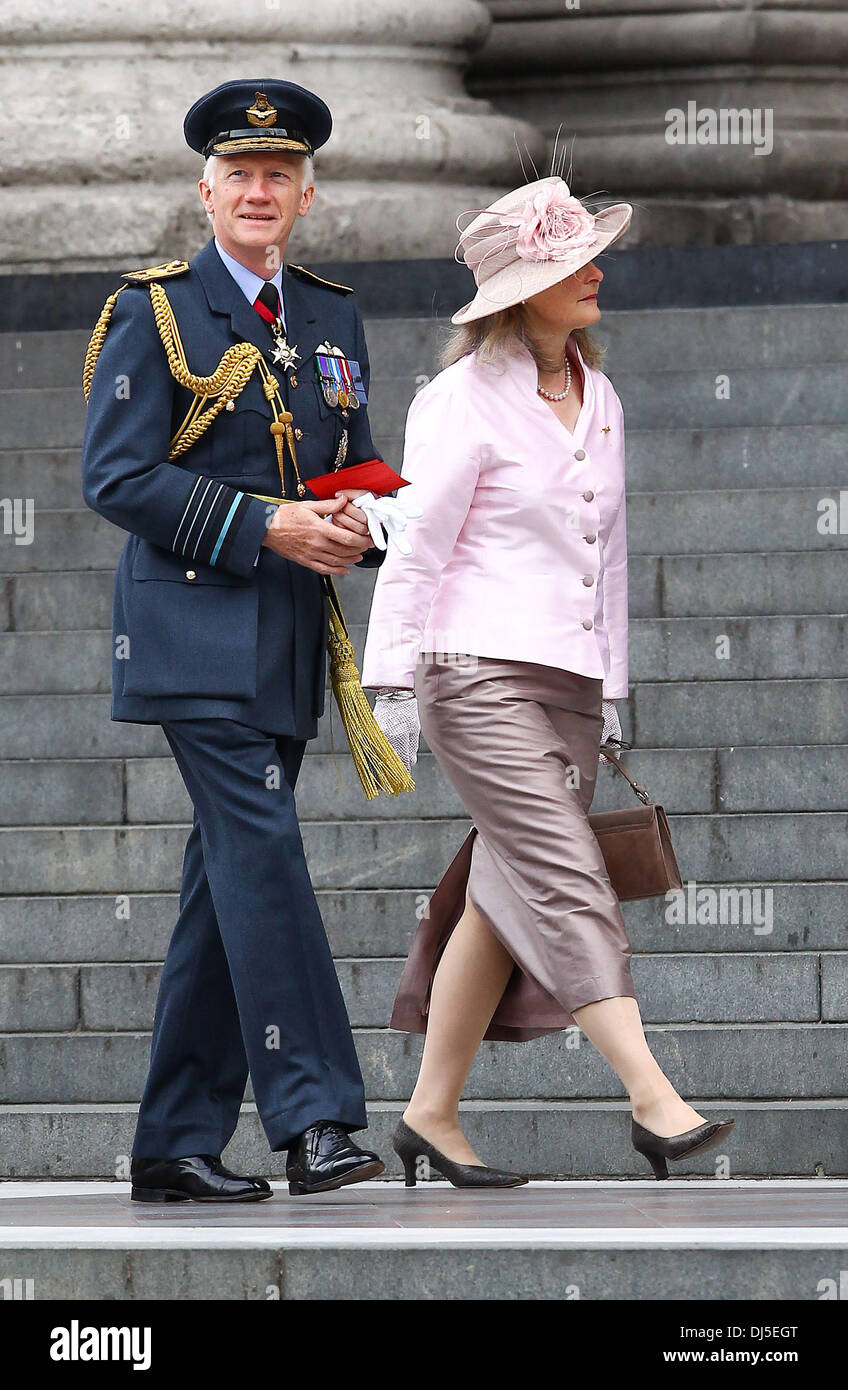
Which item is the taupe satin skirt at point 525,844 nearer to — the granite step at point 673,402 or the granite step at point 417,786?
the granite step at point 417,786

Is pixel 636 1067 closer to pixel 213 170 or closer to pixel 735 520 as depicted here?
pixel 213 170

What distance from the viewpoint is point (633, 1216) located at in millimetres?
4859

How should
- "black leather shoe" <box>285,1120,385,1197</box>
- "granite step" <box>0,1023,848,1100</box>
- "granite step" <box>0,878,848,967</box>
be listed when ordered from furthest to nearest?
1. "granite step" <box>0,878,848,967</box>
2. "granite step" <box>0,1023,848,1100</box>
3. "black leather shoe" <box>285,1120,385,1197</box>

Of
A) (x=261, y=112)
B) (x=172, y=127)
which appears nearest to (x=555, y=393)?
(x=261, y=112)

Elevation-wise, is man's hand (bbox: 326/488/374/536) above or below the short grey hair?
below

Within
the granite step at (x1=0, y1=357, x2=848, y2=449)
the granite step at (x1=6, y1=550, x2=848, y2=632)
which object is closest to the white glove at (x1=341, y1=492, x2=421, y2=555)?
the granite step at (x1=6, y1=550, x2=848, y2=632)

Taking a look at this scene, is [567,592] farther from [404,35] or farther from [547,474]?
[404,35]

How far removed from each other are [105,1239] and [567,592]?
178 centimetres

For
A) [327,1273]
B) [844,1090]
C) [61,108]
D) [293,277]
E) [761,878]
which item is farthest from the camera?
[61,108]

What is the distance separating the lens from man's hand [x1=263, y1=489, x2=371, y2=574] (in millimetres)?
5199

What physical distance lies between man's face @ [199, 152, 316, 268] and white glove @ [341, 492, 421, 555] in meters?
0.64

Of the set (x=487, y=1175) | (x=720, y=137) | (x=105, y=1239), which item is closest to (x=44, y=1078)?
(x=487, y=1175)

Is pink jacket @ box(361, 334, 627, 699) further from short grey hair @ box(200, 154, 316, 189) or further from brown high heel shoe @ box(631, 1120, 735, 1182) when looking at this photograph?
brown high heel shoe @ box(631, 1120, 735, 1182)

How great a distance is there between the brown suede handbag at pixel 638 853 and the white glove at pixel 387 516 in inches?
31.9
